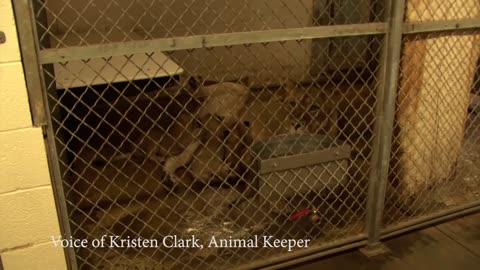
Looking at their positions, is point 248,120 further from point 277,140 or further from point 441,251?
point 441,251

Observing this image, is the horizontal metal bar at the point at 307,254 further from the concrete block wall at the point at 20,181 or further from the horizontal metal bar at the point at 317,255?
the concrete block wall at the point at 20,181

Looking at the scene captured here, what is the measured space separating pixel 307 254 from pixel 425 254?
69cm

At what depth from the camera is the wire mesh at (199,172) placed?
2.46 metres

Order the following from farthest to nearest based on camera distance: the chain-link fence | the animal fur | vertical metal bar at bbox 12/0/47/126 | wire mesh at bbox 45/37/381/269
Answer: the animal fur < wire mesh at bbox 45/37/381/269 < the chain-link fence < vertical metal bar at bbox 12/0/47/126

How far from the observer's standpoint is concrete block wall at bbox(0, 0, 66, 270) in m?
1.62

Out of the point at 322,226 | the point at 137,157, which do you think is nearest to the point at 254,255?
the point at 322,226

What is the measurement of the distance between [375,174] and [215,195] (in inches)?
47.1

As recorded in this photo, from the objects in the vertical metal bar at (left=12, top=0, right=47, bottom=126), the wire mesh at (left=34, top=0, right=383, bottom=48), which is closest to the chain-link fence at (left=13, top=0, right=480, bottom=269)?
the vertical metal bar at (left=12, top=0, right=47, bottom=126)

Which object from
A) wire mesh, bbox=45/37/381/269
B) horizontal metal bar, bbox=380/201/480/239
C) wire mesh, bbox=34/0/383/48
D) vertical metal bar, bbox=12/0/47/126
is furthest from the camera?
wire mesh, bbox=34/0/383/48

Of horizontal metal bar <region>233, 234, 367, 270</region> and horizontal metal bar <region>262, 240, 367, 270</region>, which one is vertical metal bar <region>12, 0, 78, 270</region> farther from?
horizontal metal bar <region>262, 240, 367, 270</region>

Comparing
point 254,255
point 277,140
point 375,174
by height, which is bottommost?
point 254,255

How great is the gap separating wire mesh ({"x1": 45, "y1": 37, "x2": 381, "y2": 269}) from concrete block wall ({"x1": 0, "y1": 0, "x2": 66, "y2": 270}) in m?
0.12

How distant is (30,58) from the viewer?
1.62m

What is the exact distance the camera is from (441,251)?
2.50 meters
